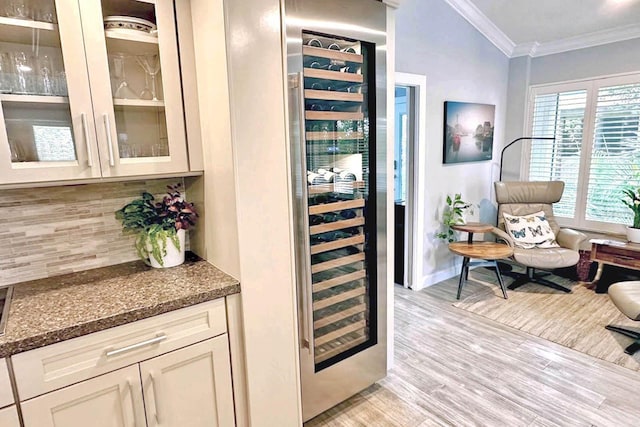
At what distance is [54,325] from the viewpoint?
1200mm

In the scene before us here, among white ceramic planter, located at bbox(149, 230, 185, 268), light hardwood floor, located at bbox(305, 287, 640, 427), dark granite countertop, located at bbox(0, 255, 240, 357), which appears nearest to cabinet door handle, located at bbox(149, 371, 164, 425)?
dark granite countertop, located at bbox(0, 255, 240, 357)

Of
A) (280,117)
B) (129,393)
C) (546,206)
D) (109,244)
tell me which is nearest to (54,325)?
(129,393)

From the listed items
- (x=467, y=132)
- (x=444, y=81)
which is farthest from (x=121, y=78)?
(x=467, y=132)

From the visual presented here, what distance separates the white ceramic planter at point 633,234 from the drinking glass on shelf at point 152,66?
4.22 m

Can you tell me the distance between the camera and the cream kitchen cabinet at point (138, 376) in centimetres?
119

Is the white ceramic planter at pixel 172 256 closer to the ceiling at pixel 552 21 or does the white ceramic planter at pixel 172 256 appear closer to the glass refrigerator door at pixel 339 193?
the glass refrigerator door at pixel 339 193

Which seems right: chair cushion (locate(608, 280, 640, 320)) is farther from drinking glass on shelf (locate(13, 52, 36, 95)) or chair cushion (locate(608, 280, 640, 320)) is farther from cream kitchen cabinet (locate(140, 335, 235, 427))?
drinking glass on shelf (locate(13, 52, 36, 95))

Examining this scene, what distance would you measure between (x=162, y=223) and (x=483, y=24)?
12.7 ft

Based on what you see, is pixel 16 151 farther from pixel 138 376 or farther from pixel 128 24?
pixel 138 376

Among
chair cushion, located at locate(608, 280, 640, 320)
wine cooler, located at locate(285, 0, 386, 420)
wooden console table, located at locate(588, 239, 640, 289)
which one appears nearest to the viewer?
wine cooler, located at locate(285, 0, 386, 420)

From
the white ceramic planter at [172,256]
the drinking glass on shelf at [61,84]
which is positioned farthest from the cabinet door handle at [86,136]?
the white ceramic planter at [172,256]

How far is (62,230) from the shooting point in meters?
1.66

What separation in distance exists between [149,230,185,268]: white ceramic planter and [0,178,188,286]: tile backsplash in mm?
217

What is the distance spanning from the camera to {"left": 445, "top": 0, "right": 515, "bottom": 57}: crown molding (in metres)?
3.61
